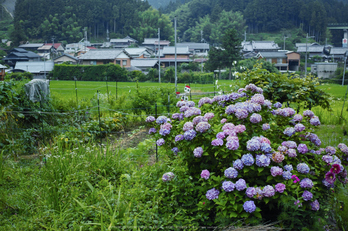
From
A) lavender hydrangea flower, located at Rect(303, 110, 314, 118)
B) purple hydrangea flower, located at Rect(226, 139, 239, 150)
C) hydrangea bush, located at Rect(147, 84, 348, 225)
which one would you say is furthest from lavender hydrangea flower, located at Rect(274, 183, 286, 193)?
lavender hydrangea flower, located at Rect(303, 110, 314, 118)

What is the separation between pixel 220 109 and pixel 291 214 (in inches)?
38.8

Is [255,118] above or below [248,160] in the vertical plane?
above

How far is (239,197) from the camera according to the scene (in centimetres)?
184

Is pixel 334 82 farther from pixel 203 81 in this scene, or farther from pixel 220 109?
pixel 220 109

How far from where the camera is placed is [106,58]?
33.8m

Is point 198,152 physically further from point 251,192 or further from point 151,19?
point 151,19

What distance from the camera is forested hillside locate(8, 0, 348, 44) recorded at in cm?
5038

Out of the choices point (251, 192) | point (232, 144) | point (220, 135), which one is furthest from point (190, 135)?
point (251, 192)

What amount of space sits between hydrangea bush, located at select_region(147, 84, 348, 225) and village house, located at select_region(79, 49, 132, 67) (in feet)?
108

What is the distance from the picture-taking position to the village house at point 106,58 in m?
33.9

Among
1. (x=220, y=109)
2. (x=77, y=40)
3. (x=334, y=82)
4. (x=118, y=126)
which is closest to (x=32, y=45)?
(x=77, y=40)

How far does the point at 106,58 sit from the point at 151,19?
2391 cm

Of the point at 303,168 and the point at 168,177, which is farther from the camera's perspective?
the point at 168,177

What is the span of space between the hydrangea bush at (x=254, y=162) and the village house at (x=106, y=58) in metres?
33.0
